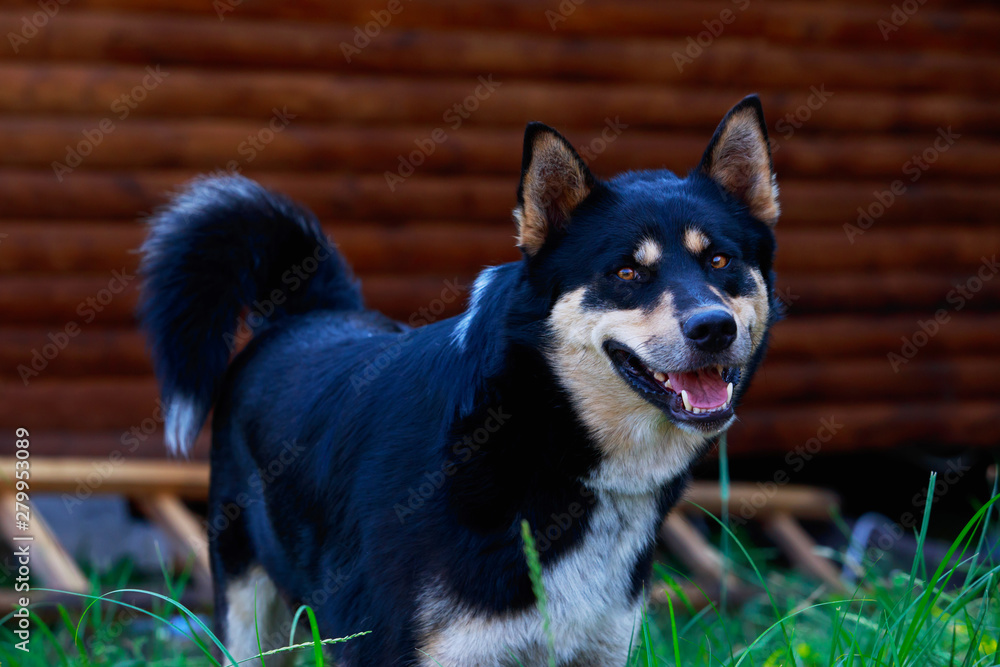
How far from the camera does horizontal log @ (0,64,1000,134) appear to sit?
445 cm

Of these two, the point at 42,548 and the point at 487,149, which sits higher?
the point at 487,149

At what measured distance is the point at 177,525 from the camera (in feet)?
14.2

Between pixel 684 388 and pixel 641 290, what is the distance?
0.79 ft

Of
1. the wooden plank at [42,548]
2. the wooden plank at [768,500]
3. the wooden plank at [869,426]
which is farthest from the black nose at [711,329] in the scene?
the wooden plank at [869,426]

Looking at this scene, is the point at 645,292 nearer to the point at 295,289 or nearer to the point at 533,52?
the point at 295,289

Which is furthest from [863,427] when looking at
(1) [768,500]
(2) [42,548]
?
(2) [42,548]

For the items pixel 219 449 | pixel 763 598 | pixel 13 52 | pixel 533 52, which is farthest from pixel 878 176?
pixel 13 52

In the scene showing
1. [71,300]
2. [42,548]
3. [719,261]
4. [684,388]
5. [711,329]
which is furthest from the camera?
[71,300]

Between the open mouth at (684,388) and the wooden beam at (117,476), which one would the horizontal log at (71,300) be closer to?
→ the wooden beam at (117,476)

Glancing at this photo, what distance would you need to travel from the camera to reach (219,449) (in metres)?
2.83

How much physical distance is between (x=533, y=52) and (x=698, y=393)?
336 centimetres

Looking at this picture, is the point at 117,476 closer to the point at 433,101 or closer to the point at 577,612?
the point at 433,101

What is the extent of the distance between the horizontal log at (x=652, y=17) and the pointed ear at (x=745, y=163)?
2.90 metres

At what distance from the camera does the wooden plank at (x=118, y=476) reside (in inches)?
168
